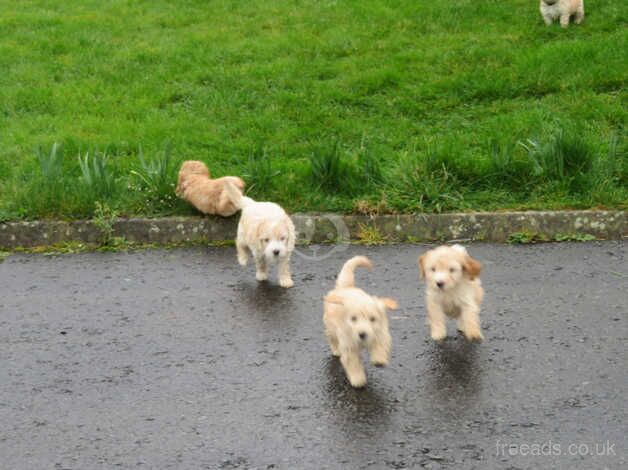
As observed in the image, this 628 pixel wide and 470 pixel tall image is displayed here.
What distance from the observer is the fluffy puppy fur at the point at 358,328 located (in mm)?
5094

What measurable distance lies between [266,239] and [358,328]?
1.66m

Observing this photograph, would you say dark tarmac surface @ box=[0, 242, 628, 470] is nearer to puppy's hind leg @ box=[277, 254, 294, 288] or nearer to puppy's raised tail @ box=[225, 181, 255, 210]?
puppy's hind leg @ box=[277, 254, 294, 288]

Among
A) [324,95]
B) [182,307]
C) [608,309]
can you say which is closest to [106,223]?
[182,307]

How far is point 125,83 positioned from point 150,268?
387cm

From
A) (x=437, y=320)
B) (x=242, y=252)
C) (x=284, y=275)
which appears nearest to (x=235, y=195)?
(x=242, y=252)

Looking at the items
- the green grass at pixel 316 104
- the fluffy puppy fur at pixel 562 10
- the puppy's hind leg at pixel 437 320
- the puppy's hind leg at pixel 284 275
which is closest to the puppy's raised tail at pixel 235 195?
the green grass at pixel 316 104

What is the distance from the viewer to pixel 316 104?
9875 millimetres

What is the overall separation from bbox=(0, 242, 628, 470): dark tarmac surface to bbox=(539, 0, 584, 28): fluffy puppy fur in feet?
14.9

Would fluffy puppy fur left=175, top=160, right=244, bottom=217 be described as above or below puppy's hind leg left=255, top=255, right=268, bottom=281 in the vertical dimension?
above

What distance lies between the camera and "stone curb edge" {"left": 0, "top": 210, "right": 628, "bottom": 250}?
764 centimetres

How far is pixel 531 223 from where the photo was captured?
→ 7.66m

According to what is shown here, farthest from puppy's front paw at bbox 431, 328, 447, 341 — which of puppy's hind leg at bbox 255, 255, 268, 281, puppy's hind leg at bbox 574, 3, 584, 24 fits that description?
puppy's hind leg at bbox 574, 3, 584, 24

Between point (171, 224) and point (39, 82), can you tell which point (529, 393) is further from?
point (39, 82)

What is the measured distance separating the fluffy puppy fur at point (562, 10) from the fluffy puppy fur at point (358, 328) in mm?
6967
